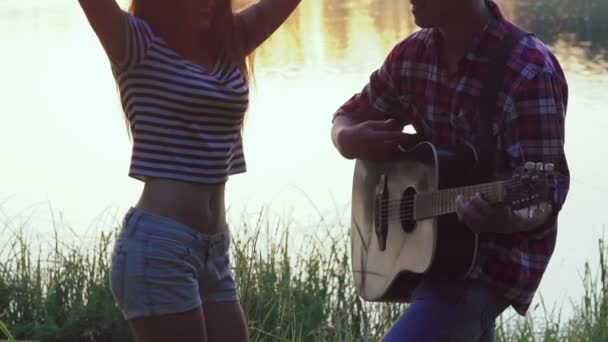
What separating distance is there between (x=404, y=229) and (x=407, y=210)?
1.8 inches

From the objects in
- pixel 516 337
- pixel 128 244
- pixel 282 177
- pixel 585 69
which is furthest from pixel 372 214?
pixel 585 69

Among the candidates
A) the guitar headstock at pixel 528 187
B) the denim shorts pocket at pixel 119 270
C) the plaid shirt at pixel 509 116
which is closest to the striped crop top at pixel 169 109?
the denim shorts pocket at pixel 119 270

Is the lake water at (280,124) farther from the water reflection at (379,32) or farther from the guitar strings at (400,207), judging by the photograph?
the guitar strings at (400,207)

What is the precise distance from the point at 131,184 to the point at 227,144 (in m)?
5.07

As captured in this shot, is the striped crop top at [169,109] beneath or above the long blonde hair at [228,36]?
beneath

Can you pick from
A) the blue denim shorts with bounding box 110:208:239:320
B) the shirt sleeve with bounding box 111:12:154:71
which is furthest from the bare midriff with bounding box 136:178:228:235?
the shirt sleeve with bounding box 111:12:154:71

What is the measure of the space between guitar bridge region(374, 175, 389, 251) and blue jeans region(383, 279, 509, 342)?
1.60 feet

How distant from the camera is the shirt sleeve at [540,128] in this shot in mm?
2119

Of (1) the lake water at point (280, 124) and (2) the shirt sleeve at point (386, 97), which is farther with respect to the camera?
(1) the lake water at point (280, 124)

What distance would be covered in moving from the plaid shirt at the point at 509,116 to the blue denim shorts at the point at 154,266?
0.56m

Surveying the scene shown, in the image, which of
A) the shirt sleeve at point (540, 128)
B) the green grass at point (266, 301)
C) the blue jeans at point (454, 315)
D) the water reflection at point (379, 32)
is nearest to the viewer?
the shirt sleeve at point (540, 128)

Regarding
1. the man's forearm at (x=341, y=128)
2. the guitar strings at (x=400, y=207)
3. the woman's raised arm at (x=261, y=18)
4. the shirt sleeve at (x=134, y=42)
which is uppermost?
the woman's raised arm at (x=261, y=18)

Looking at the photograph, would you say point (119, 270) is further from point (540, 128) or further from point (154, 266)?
point (540, 128)

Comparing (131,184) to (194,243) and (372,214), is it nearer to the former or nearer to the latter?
(372,214)
